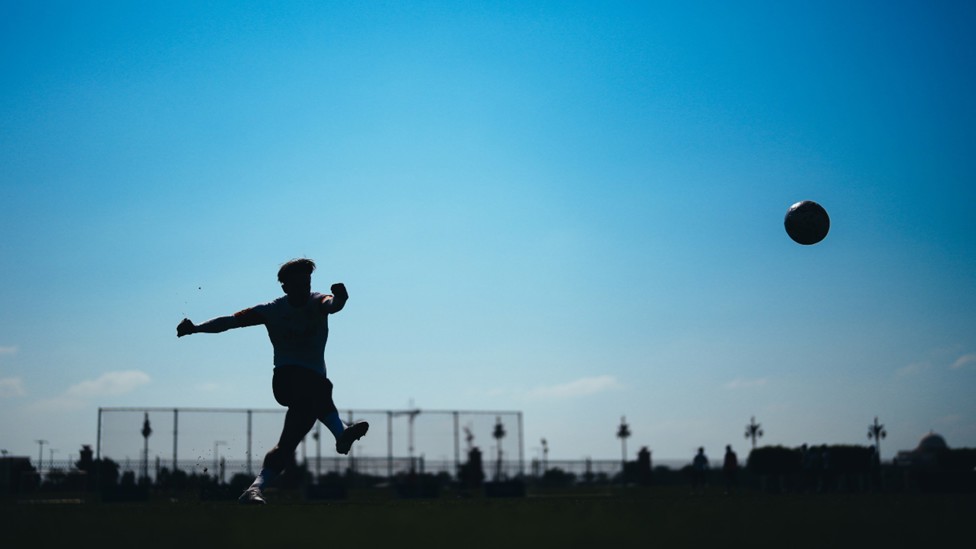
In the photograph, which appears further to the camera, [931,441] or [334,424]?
[931,441]

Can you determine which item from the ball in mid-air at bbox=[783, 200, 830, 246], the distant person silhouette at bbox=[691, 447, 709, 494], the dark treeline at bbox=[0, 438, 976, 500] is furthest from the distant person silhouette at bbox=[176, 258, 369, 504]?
the distant person silhouette at bbox=[691, 447, 709, 494]

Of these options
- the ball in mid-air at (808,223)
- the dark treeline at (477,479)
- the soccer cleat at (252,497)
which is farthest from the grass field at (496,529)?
the dark treeline at (477,479)

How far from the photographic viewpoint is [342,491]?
35.5 meters

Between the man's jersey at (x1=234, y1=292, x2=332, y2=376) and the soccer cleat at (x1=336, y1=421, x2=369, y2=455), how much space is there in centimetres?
53

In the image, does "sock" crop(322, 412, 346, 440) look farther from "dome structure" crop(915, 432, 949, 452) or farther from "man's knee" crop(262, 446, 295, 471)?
"dome structure" crop(915, 432, 949, 452)

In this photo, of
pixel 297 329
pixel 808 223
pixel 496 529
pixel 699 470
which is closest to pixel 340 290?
pixel 297 329

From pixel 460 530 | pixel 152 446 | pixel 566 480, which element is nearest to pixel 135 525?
pixel 460 530

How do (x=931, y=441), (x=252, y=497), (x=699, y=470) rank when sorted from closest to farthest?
(x=252, y=497) < (x=699, y=470) < (x=931, y=441)

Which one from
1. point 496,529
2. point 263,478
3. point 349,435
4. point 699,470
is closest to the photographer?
point 496,529

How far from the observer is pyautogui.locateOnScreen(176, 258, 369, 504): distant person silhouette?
8453mm

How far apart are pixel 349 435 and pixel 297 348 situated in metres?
0.86

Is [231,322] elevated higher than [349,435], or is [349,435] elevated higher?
[231,322]

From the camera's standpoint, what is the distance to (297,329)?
8.51m

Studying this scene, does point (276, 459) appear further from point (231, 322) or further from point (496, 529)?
point (496, 529)
